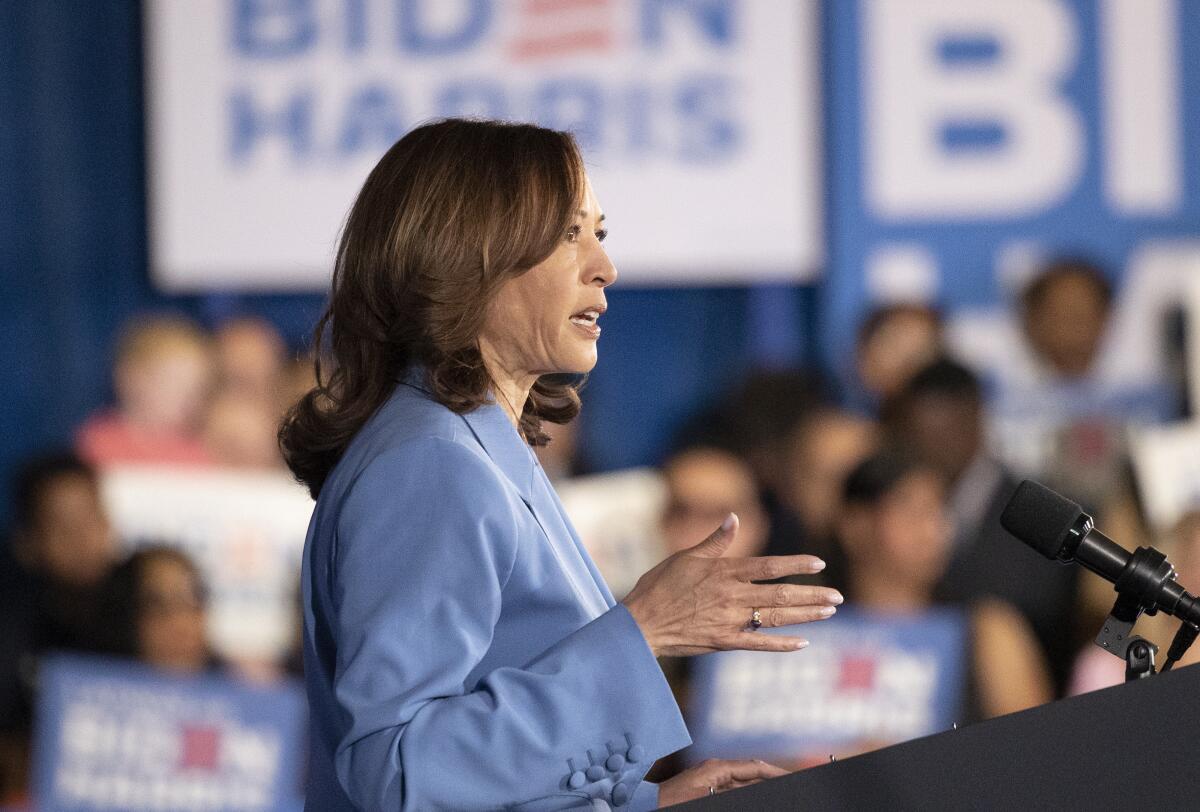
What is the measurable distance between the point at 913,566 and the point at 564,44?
A: 189 centimetres

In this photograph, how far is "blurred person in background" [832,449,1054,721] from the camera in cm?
435

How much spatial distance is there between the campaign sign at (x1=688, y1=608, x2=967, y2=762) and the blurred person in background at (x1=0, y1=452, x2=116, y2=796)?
1828 millimetres

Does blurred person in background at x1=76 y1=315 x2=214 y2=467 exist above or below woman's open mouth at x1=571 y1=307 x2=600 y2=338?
below

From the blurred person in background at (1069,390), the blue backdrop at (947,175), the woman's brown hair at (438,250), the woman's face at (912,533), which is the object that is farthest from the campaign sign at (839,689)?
the woman's brown hair at (438,250)

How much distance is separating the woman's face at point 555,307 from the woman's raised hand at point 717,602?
1.03 ft

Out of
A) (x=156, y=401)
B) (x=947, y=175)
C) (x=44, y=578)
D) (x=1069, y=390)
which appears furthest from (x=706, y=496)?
(x=44, y=578)

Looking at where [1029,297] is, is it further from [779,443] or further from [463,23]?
[463,23]

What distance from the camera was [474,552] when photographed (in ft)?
4.34

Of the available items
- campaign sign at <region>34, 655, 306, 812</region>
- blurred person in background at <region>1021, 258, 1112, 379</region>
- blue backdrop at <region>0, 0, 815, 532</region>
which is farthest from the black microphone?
blue backdrop at <region>0, 0, 815, 532</region>

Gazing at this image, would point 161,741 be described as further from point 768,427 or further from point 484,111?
point 484,111

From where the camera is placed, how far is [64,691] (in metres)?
4.59

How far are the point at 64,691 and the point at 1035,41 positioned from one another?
3.39 meters

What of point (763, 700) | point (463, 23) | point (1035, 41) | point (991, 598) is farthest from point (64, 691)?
point (1035, 41)

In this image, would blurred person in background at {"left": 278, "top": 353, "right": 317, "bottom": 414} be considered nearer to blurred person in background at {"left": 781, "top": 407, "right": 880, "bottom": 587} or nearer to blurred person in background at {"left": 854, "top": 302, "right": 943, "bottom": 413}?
blurred person in background at {"left": 781, "top": 407, "right": 880, "bottom": 587}
